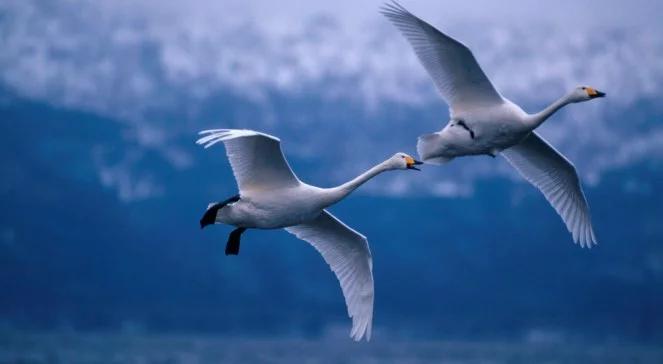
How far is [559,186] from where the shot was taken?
2047cm

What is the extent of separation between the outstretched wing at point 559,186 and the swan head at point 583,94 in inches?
68.2

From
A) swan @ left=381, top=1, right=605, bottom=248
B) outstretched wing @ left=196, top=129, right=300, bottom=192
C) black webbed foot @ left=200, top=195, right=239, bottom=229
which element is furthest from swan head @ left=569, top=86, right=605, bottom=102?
black webbed foot @ left=200, top=195, right=239, bottom=229

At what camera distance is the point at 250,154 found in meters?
16.4

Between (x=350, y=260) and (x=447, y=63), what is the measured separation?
3.41 m

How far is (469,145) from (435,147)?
53 cm

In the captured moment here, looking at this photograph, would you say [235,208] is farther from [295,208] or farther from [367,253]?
[367,253]

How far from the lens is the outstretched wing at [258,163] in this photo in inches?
633

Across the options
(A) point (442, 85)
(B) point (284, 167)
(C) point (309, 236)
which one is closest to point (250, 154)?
(B) point (284, 167)

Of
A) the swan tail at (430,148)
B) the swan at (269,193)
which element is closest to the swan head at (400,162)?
the swan at (269,193)

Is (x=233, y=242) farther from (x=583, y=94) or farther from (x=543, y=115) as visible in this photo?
(x=583, y=94)

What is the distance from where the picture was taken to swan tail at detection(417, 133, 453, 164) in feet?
59.5

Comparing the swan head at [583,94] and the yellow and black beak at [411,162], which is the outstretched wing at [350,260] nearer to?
the yellow and black beak at [411,162]

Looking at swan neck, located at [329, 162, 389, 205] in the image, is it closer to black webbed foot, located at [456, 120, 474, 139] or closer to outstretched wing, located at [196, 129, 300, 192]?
outstretched wing, located at [196, 129, 300, 192]

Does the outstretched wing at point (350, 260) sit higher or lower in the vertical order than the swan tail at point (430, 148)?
lower
